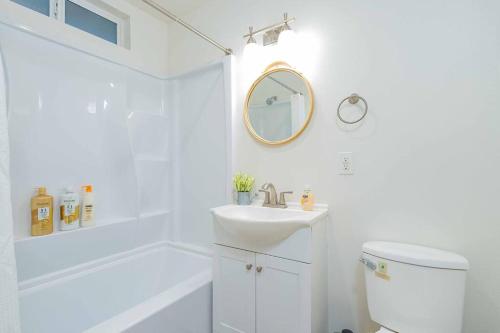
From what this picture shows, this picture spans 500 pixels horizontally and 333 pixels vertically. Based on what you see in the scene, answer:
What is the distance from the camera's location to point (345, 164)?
137 centimetres

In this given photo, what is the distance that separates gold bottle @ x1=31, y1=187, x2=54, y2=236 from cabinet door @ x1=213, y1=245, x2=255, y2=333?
3.40 ft

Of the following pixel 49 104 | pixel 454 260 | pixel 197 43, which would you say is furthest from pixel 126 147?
pixel 454 260

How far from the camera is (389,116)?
1258 mm

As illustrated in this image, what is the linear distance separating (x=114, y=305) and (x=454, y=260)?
1.97 m

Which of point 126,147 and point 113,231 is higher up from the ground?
point 126,147

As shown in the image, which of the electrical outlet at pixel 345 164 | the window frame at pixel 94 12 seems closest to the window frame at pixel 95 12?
the window frame at pixel 94 12

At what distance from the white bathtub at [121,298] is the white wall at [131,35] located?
1469mm

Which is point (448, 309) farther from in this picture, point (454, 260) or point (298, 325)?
point (298, 325)

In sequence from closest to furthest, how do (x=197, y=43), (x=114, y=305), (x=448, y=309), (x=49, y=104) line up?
(x=448, y=309) < (x=49, y=104) < (x=114, y=305) < (x=197, y=43)

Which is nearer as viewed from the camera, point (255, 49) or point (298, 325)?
point (298, 325)

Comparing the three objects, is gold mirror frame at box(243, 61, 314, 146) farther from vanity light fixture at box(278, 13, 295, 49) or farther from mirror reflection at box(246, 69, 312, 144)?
vanity light fixture at box(278, 13, 295, 49)

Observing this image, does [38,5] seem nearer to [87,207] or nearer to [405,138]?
[87,207]

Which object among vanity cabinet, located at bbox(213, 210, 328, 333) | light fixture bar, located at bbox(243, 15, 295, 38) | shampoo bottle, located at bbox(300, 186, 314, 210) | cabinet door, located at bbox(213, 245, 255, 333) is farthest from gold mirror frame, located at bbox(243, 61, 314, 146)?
cabinet door, located at bbox(213, 245, 255, 333)

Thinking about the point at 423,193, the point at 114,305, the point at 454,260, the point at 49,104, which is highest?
the point at 49,104
